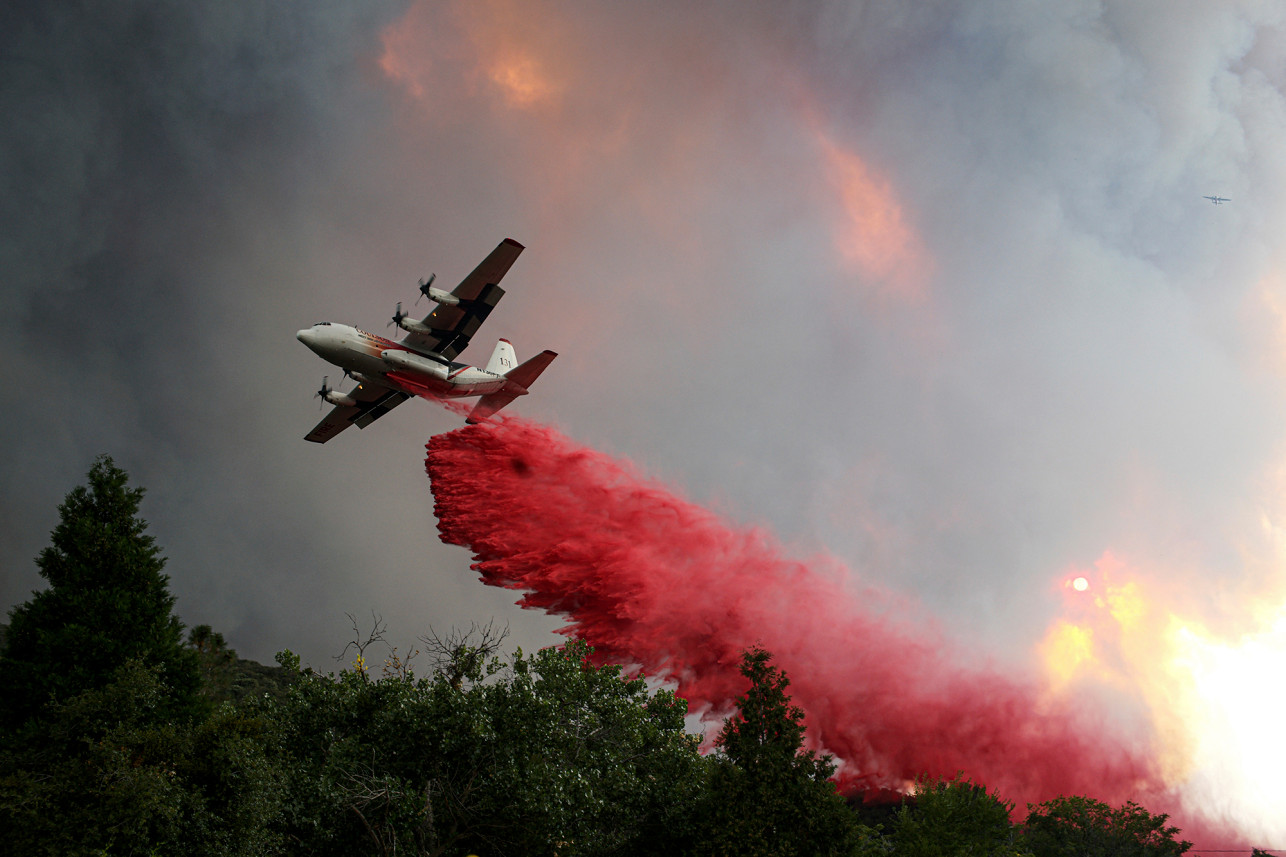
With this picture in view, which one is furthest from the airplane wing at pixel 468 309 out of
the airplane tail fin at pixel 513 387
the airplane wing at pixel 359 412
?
the airplane wing at pixel 359 412

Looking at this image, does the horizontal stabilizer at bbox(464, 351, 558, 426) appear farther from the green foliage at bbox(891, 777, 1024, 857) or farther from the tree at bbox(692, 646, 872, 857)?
Result: the green foliage at bbox(891, 777, 1024, 857)

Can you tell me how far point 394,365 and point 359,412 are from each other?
5.76 m

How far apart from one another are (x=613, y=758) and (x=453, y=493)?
1547 centimetres

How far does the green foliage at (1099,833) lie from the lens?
5391 cm

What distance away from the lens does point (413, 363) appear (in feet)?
119

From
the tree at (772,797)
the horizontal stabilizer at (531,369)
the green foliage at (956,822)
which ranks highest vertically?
the horizontal stabilizer at (531,369)

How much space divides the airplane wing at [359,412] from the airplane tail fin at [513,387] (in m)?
4.28

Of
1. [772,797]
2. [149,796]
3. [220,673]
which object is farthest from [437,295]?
[220,673]

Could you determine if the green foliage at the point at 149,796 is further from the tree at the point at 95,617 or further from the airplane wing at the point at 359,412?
the airplane wing at the point at 359,412

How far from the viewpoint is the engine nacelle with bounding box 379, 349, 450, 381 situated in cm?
3591

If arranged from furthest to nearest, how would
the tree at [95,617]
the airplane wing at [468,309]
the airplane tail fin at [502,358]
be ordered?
the airplane tail fin at [502,358]
the airplane wing at [468,309]
the tree at [95,617]

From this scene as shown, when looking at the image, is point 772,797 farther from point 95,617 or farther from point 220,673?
point 220,673

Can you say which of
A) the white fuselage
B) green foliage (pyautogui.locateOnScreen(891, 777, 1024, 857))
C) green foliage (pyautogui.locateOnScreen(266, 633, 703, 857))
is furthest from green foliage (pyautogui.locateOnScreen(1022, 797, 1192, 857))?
the white fuselage

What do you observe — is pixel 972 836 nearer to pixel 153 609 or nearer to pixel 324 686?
pixel 324 686
